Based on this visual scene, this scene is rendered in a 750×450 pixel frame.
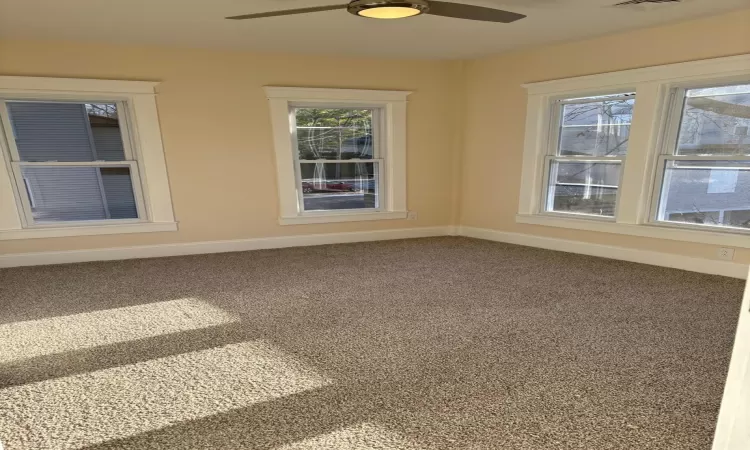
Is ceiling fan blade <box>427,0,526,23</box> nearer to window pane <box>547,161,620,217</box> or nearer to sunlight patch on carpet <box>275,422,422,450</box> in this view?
sunlight patch on carpet <box>275,422,422,450</box>

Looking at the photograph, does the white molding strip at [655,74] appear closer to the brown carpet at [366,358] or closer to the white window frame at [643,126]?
the white window frame at [643,126]

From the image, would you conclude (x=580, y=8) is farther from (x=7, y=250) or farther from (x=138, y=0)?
(x=7, y=250)

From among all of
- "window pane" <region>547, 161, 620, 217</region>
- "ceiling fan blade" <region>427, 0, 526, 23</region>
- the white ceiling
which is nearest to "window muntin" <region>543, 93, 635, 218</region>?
"window pane" <region>547, 161, 620, 217</region>

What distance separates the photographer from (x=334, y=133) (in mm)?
4352

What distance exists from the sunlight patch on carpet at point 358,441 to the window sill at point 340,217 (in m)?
3.06

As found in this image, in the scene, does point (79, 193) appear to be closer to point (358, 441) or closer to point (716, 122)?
point (358, 441)

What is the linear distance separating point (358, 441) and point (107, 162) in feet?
12.4

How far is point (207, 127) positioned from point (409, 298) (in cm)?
275

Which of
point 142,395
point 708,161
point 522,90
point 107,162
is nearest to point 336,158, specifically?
point 522,90

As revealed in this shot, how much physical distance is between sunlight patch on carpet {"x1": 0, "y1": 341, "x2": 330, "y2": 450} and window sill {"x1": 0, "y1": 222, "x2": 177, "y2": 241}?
233cm

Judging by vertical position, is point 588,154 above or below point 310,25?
below

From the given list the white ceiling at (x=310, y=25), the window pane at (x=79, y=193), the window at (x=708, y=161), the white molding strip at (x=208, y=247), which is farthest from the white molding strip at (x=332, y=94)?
the window at (x=708, y=161)

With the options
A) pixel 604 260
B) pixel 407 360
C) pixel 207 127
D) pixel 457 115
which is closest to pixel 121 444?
pixel 407 360

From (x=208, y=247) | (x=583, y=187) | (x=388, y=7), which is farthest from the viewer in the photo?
(x=208, y=247)
